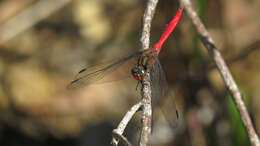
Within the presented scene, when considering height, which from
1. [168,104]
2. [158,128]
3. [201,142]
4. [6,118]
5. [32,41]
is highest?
[32,41]

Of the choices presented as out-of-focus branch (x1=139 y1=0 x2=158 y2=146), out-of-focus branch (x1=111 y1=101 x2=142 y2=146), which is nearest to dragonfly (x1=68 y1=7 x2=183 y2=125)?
out-of-focus branch (x1=139 y1=0 x2=158 y2=146)

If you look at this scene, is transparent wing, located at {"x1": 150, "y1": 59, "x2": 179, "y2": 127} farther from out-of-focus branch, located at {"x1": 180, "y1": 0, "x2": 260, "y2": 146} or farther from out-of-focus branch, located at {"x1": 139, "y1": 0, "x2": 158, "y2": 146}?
out-of-focus branch, located at {"x1": 180, "y1": 0, "x2": 260, "y2": 146}

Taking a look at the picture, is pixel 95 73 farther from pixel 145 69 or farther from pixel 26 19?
pixel 26 19

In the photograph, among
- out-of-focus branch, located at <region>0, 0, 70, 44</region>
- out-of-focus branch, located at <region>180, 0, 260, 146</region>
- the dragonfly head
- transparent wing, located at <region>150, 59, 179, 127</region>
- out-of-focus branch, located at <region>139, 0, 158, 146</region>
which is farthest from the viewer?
out-of-focus branch, located at <region>0, 0, 70, 44</region>

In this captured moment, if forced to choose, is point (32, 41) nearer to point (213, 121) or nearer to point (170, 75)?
point (170, 75)

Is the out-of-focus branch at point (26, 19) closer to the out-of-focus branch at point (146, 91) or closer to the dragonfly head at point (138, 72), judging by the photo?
the dragonfly head at point (138, 72)

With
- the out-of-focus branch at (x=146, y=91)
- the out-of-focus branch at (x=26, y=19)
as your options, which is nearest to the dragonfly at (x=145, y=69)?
the out-of-focus branch at (x=146, y=91)

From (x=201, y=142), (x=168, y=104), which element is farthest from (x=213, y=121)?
(x=168, y=104)
